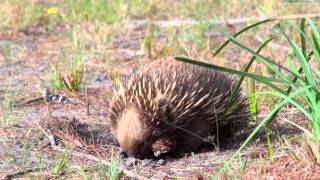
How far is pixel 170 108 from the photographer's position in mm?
4871

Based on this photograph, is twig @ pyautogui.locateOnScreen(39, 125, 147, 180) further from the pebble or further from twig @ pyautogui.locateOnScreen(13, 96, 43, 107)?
twig @ pyautogui.locateOnScreen(13, 96, 43, 107)

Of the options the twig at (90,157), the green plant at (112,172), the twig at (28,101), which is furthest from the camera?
the twig at (28,101)

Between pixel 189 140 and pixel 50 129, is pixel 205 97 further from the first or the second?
pixel 50 129

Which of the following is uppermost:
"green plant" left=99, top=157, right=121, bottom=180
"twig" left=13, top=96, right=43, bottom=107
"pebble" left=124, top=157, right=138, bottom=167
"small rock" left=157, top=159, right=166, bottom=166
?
"green plant" left=99, top=157, right=121, bottom=180

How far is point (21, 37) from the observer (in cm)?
922

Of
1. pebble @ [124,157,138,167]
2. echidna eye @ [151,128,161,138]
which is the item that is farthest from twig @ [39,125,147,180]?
echidna eye @ [151,128,161,138]

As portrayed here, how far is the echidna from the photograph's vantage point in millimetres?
4710

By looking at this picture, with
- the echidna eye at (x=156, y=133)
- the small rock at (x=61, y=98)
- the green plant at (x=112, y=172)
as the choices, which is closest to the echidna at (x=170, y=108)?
the echidna eye at (x=156, y=133)

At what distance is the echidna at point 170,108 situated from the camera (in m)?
4.71

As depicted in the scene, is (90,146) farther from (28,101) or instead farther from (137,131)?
(28,101)

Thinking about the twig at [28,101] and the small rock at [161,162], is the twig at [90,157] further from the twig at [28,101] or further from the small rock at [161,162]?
the twig at [28,101]

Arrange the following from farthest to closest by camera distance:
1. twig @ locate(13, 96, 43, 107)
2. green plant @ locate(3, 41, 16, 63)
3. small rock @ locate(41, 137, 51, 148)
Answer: green plant @ locate(3, 41, 16, 63) < twig @ locate(13, 96, 43, 107) < small rock @ locate(41, 137, 51, 148)

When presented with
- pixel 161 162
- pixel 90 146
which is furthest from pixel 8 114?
pixel 161 162

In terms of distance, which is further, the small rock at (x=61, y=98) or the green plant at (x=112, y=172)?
the small rock at (x=61, y=98)
